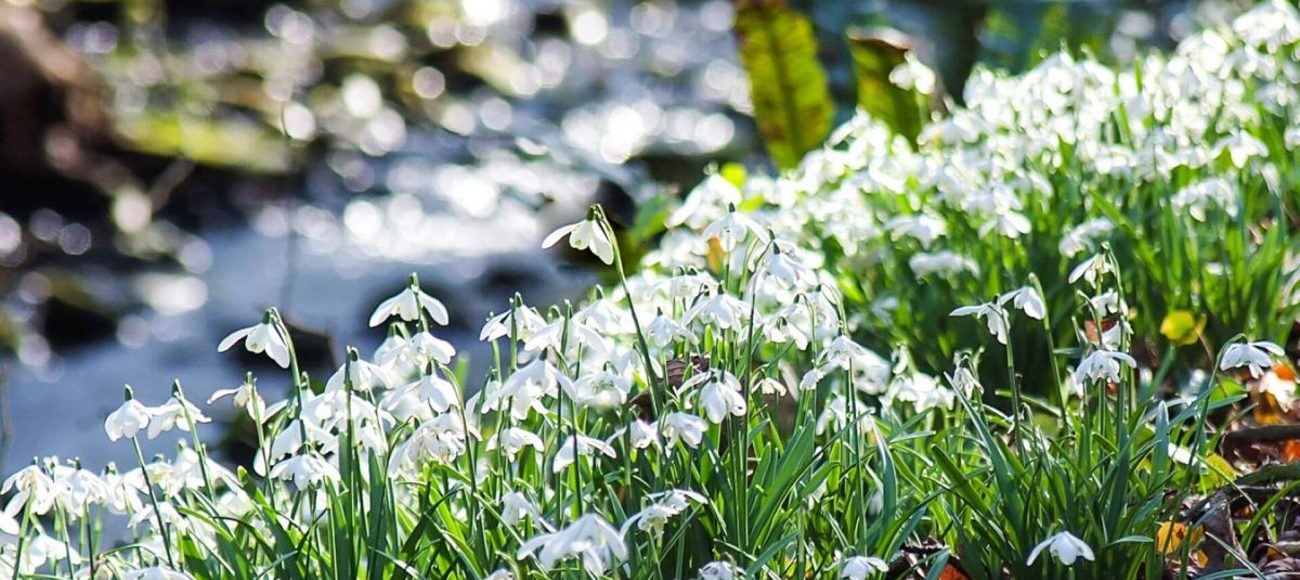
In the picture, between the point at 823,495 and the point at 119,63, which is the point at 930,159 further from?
the point at 119,63

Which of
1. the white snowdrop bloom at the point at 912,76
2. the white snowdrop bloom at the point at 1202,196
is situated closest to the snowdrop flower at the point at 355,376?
the white snowdrop bloom at the point at 1202,196

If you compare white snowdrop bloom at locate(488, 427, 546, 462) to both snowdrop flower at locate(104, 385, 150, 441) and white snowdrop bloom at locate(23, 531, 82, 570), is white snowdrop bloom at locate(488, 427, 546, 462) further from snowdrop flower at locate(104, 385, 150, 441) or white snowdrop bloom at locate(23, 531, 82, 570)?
white snowdrop bloom at locate(23, 531, 82, 570)

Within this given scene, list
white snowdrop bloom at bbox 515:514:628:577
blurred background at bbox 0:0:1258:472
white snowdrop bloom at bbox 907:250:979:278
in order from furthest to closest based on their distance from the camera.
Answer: blurred background at bbox 0:0:1258:472 → white snowdrop bloom at bbox 907:250:979:278 → white snowdrop bloom at bbox 515:514:628:577

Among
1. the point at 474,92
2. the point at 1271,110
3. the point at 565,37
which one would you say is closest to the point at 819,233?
the point at 1271,110

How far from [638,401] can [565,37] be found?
814cm

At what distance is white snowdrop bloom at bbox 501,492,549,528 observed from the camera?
1.66 metres

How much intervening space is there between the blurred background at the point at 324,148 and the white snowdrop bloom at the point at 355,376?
246 cm

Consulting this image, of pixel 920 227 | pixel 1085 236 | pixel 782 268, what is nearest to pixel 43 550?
pixel 782 268

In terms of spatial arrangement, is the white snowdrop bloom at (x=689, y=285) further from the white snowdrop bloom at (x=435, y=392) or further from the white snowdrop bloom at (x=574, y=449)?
the white snowdrop bloom at (x=435, y=392)

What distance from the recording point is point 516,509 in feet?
5.66

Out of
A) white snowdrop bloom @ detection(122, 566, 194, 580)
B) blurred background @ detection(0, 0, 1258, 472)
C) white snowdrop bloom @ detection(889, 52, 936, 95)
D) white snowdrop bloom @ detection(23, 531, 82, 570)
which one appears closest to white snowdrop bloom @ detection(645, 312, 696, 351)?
white snowdrop bloom @ detection(122, 566, 194, 580)

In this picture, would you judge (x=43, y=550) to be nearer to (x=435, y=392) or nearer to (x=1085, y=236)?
(x=435, y=392)

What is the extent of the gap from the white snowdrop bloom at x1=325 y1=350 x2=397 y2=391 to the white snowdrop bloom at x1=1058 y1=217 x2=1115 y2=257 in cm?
127

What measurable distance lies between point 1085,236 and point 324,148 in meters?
5.98
